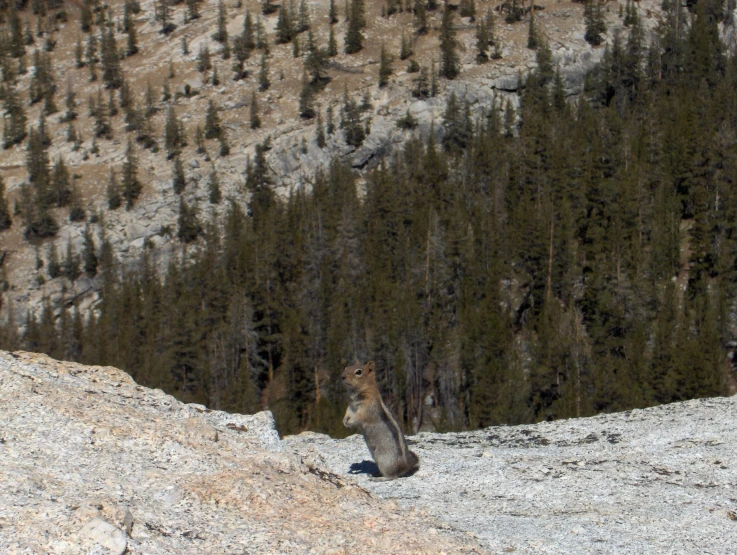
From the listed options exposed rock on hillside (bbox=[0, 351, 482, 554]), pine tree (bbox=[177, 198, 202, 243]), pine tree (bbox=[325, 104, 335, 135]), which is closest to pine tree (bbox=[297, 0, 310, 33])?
pine tree (bbox=[325, 104, 335, 135])

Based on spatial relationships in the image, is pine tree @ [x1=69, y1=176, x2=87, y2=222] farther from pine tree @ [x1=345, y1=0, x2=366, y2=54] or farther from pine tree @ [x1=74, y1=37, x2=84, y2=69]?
pine tree @ [x1=345, y1=0, x2=366, y2=54]

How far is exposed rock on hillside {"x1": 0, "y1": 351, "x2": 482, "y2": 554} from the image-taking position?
287 inches

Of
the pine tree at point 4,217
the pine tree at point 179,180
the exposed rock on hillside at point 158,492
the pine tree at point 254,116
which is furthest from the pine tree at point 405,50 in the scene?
the exposed rock on hillside at point 158,492

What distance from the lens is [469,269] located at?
3049 inches

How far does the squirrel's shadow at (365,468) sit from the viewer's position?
12695 millimetres

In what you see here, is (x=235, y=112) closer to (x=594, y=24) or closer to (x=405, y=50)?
(x=405, y=50)

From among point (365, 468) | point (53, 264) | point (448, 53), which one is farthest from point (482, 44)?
point (365, 468)

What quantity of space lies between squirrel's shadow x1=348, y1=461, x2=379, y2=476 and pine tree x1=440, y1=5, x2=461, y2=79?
370 feet

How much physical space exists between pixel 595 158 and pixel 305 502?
272 ft

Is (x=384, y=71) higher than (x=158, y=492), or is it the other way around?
(x=158, y=492)

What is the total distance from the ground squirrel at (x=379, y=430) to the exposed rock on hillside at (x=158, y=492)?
2008mm

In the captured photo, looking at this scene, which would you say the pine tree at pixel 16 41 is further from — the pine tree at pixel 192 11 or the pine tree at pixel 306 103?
the pine tree at pixel 306 103

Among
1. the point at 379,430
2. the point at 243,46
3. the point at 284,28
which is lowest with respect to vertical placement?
the point at 243,46

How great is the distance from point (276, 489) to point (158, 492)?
1.18 meters
